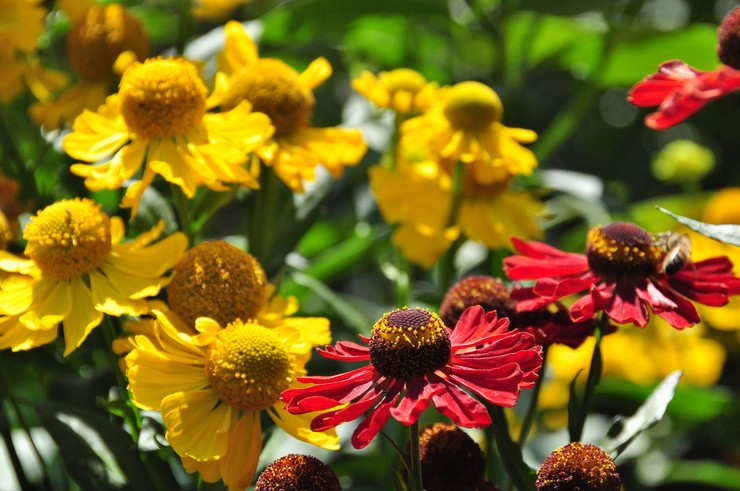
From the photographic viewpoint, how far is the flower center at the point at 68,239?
2.43ft

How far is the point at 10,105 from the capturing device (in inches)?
47.4

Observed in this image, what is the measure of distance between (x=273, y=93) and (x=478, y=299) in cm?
27

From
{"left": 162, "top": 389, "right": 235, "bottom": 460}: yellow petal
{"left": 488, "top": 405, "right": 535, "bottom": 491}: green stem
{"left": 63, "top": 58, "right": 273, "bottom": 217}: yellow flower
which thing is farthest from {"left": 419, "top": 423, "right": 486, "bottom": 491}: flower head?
{"left": 63, "top": 58, "right": 273, "bottom": 217}: yellow flower

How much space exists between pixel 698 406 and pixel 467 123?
1.56 feet

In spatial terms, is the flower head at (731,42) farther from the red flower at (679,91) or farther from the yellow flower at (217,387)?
the yellow flower at (217,387)

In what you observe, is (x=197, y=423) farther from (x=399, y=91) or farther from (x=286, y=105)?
(x=399, y=91)

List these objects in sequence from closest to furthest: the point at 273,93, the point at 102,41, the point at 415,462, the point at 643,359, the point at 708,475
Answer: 1. the point at 415,462
2. the point at 273,93
3. the point at 102,41
4. the point at 708,475
5. the point at 643,359

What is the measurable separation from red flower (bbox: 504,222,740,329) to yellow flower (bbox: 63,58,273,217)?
22 centimetres

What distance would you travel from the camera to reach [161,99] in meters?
0.80

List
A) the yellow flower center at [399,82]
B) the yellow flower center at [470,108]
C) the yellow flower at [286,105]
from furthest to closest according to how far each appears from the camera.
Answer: the yellow flower center at [399,82], the yellow flower center at [470,108], the yellow flower at [286,105]

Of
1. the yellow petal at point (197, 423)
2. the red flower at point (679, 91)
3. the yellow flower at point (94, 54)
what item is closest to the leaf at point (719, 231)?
the red flower at point (679, 91)

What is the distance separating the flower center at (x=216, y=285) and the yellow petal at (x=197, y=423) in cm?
6

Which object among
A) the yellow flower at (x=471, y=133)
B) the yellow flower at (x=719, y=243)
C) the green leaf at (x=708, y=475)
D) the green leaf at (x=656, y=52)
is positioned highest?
the yellow flower at (x=471, y=133)

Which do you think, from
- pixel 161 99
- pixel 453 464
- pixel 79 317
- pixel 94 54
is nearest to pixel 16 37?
pixel 94 54
